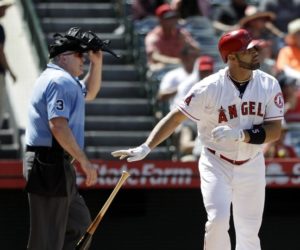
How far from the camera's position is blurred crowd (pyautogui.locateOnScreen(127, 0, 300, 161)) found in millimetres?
10609

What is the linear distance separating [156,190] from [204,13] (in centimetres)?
461

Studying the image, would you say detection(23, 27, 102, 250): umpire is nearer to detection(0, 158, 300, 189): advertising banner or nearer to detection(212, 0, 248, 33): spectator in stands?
Answer: detection(0, 158, 300, 189): advertising banner

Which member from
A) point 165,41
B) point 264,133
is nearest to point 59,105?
point 264,133

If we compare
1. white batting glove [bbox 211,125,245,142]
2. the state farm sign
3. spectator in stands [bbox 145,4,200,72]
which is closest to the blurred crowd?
spectator in stands [bbox 145,4,200,72]

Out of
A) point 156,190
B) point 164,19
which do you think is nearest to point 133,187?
point 156,190

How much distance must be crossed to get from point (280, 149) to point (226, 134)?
3.14m

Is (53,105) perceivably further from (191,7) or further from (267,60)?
(191,7)

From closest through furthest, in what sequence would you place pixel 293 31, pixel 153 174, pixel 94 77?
pixel 94 77, pixel 153 174, pixel 293 31

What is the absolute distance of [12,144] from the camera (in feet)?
36.6

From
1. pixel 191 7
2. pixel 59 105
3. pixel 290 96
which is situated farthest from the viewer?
pixel 191 7

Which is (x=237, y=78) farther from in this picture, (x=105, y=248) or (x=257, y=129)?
(x=105, y=248)

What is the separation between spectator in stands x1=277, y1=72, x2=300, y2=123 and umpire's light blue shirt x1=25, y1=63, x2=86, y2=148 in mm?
3904

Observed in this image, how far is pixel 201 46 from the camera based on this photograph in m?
12.7

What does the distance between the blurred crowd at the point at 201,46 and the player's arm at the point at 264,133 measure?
2.59 m
